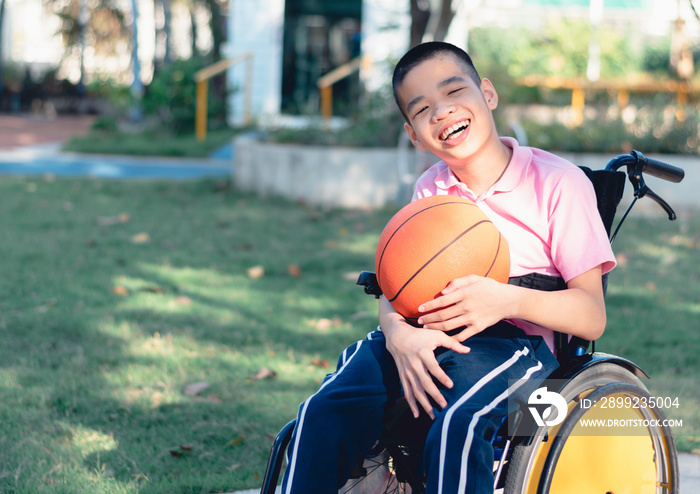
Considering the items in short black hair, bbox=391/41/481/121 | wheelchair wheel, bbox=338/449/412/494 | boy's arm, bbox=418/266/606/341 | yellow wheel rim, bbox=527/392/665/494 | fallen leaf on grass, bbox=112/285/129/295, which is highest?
short black hair, bbox=391/41/481/121

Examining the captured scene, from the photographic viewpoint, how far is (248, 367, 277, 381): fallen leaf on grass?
3.96 meters

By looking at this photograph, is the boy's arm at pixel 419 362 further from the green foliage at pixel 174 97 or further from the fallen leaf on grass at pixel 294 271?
the green foliage at pixel 174 97

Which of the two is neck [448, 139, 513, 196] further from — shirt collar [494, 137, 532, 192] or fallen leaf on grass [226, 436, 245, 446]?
fallen leaf on grass [226, 436, 245, 446]

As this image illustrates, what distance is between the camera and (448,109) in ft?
7.73

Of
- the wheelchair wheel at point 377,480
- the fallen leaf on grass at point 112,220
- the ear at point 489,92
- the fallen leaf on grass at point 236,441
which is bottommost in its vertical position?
the fallen leaf on grass at point 112,220

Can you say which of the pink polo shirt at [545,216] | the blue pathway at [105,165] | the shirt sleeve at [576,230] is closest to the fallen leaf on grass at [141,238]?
the blue pathway at [105,165]

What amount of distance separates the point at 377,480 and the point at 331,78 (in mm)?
15902

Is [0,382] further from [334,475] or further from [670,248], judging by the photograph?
[670,248]

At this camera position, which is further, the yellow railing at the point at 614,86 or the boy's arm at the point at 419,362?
the yellow railing at the point at 614,86

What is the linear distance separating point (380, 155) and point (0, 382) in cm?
603

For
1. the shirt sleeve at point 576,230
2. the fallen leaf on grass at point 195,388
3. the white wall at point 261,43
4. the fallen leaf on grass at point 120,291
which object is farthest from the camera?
the white wall at point 261,43

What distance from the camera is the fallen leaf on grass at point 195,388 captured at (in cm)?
374

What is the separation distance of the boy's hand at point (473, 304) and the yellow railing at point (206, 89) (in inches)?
563

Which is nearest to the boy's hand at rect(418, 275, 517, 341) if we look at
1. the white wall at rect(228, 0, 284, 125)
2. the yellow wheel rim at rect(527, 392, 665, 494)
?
the yellow wheel rim at rect(527, 392, 665, 494)
